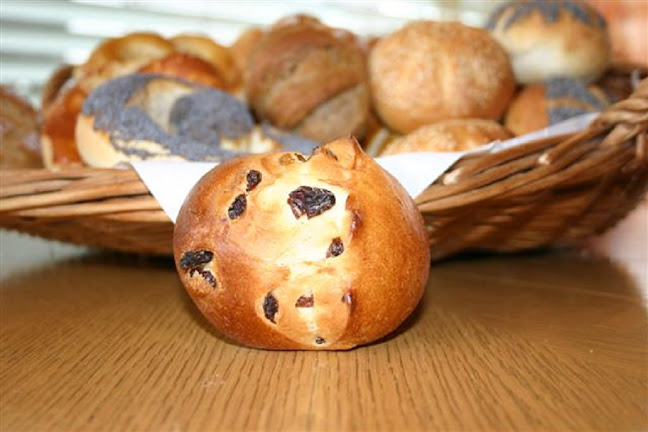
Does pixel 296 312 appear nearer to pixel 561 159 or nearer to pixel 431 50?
pixel 561 159

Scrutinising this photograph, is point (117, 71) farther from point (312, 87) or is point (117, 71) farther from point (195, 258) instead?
point (195, 258)

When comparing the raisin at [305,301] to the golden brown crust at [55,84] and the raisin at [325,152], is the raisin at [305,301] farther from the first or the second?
the golden brown crust at [55,84]

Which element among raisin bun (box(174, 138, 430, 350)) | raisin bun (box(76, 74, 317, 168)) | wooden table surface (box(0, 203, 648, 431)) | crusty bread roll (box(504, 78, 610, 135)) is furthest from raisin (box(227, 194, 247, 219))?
crusty bread roll (box(504, 78, 610, 135))

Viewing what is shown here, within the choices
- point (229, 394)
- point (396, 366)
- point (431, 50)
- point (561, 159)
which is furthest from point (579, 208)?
point (229, 394)

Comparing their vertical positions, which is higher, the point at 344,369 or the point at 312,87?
the point at 312,87

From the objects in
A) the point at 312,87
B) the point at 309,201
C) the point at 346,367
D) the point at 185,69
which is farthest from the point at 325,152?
the point at 185,69

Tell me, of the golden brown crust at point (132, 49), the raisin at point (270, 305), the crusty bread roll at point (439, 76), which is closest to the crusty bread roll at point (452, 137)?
the crusty bread roll at point (439, 76)

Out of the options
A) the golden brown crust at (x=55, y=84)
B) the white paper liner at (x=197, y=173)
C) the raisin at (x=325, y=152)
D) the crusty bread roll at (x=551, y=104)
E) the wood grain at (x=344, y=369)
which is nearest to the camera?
the wood grain at (x=344, y=369)
